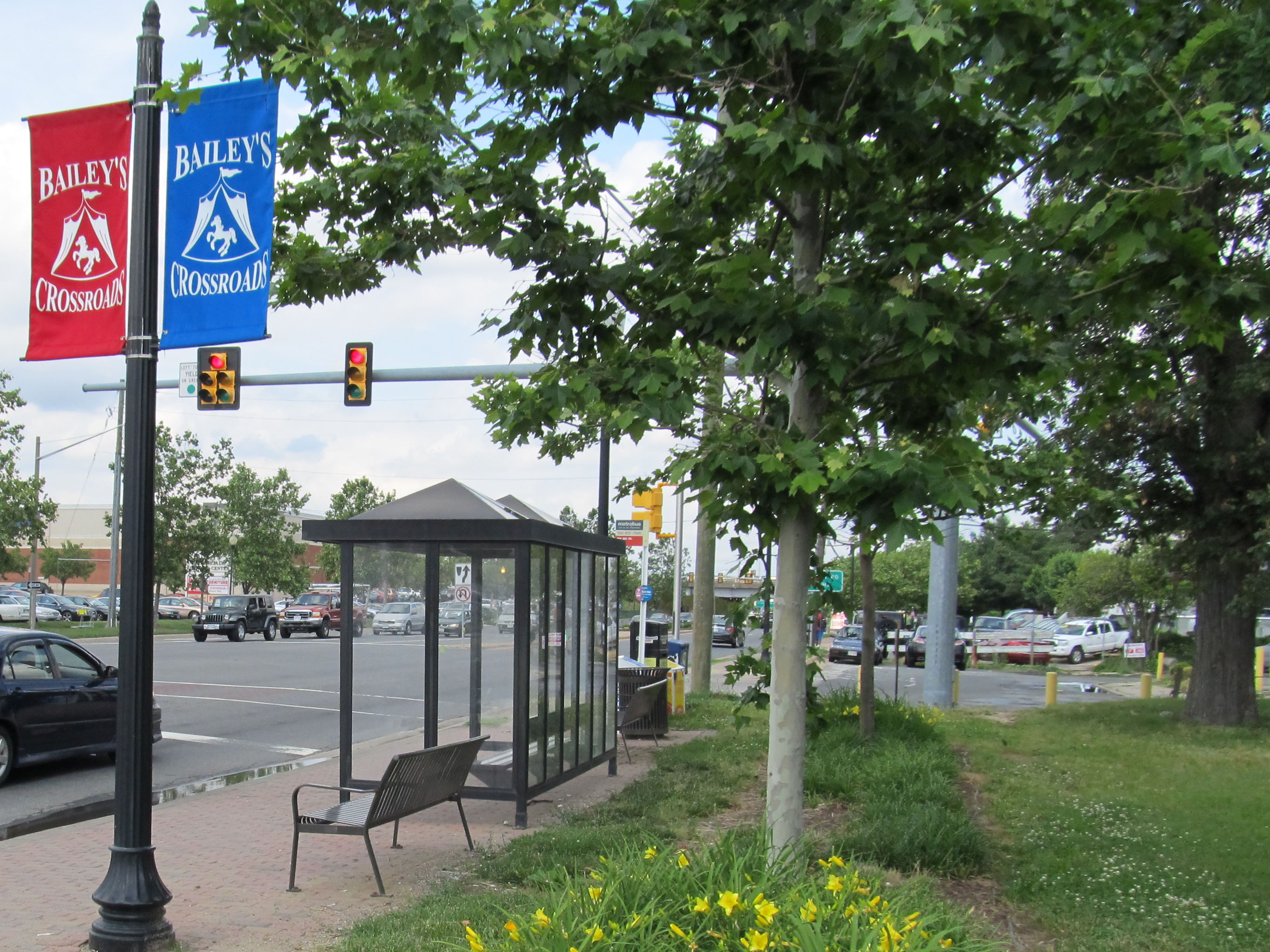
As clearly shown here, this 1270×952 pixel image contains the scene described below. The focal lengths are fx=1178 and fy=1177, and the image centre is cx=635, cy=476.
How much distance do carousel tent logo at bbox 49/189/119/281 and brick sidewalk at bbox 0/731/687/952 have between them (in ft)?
11.4

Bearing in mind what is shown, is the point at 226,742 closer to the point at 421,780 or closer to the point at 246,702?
the point at 246,702

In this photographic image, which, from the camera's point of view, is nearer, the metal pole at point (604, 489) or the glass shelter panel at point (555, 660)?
the glass shelter panel at point (555, 660)

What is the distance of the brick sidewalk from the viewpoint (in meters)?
6.28

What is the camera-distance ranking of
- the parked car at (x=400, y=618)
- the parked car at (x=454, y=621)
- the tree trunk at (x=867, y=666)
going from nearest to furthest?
the parked car at (x=400, y=618)
the parked car at (x=454, y=621)
the tree trunk at (x=867, y=666)

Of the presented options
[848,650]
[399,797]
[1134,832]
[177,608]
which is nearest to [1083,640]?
[848,650]

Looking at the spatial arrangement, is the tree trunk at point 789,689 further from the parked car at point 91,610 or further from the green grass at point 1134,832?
the parked car at point 91,610

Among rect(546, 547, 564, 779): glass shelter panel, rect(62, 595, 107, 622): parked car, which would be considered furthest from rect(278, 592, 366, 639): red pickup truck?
rect(546, 547, 564, 779): glass shelter panel

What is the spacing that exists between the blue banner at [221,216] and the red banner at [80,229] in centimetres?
26

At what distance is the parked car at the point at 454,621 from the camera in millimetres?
9898

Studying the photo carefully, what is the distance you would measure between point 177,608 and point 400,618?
2182 inches

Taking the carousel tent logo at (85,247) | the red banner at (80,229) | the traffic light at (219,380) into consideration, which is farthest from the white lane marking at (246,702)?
the carousel tent logo at (85,247)

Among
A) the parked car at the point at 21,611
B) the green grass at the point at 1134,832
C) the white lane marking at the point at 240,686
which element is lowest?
the parked car at the point at 21,611

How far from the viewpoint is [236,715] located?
57.7 ft

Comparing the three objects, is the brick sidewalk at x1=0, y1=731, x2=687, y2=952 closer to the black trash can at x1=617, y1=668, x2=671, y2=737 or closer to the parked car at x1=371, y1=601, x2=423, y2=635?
the parked car at x1=371, y1=601, x2=423, y2=635
